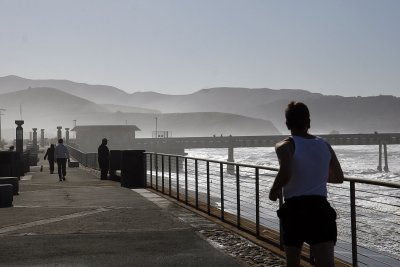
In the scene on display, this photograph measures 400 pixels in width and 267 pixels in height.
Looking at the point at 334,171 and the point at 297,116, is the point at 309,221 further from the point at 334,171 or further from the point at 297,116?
the point at 297,116

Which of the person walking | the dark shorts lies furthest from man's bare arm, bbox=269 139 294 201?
the dark shorts

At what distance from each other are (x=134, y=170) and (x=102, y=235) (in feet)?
32.7

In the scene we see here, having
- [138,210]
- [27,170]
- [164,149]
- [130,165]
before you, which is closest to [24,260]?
[138,210]

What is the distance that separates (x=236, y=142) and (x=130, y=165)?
13099 cm

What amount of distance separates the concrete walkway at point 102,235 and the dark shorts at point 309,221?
2.94 m

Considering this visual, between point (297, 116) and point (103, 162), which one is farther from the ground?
point (297, 116)

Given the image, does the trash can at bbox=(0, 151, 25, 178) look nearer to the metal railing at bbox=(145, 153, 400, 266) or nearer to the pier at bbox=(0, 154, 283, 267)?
the metal railing at bbox=(145, 153, 400, 266)

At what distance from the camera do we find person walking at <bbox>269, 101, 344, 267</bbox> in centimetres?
432

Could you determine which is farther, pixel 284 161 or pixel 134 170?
pixel 134 170

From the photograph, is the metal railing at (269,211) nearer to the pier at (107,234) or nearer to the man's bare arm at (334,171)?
the man's bare arm at (334,171)

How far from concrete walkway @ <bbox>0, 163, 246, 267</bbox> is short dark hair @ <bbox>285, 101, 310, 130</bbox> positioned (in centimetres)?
313

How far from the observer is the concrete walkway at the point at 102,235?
7500mm

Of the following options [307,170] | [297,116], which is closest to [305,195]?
[307,170]

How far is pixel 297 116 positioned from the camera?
448cm
